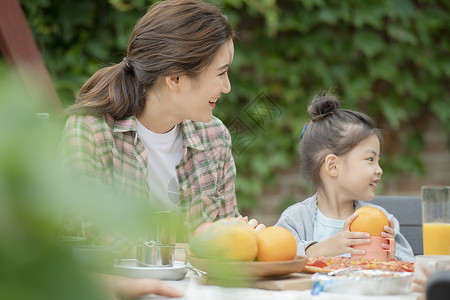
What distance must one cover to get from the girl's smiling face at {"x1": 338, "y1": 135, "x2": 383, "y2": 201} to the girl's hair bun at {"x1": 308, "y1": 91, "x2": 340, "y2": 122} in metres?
0.19

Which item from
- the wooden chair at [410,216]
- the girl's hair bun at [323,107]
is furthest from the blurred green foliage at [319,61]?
the wooden chair at [410,216]

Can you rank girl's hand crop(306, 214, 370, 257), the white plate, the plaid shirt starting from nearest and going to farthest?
the white plate → girl's hand crop(306, 214, 370, 257) → the plaid shirt

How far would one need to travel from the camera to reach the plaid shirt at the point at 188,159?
5.33 ft

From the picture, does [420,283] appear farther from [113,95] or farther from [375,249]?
[113,95]

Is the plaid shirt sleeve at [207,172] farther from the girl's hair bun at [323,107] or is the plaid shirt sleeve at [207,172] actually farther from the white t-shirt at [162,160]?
the girl's hair bun at [323,107]

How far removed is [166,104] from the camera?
1.77 metres

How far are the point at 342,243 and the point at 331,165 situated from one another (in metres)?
0.57

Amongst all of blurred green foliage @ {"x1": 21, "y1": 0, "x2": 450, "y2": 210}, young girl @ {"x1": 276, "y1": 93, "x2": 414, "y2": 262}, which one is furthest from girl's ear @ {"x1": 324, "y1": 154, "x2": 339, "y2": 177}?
blurred green foliage @ {"x1": 21, "y1": 0, "x2": 450, "y2": 210}

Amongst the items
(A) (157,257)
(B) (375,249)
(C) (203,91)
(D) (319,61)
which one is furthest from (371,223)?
(D) (319,61)

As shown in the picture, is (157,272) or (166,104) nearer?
(157,272)

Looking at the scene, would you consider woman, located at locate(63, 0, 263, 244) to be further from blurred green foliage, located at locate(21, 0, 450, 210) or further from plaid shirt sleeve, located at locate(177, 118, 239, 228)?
blurred green foliage, located at locate(21, 0, 450, 210)

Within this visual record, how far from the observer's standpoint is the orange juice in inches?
44.3

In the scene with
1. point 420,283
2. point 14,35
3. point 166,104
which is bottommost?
point 420,283

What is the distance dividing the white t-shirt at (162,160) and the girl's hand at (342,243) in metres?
0.50
